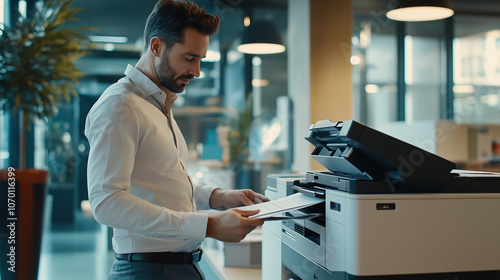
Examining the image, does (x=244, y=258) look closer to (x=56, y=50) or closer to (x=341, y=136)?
(x=341, y=136)

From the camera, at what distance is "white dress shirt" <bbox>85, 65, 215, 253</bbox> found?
1.27 m

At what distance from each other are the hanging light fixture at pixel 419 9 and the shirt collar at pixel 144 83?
2.57 m

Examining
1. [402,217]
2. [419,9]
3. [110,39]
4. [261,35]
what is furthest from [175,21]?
[110,39]

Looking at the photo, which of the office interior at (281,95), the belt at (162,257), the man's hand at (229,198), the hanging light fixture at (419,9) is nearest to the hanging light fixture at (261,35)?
the office interior at (281,95)

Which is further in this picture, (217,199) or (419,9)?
(419,9)

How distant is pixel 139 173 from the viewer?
140 centimetres

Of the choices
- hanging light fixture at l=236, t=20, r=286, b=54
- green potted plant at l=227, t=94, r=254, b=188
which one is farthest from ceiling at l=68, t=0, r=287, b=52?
hanging light fixture at l=236, t=20, r=286, b=54

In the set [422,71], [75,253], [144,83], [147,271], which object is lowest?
[75,253]

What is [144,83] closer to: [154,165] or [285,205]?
[154,165]

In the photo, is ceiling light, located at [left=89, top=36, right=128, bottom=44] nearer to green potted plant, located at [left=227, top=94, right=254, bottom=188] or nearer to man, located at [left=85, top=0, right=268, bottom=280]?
green potted plant, located at [left=227, top=94, right=254, bottom=188]

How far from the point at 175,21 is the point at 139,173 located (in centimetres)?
48

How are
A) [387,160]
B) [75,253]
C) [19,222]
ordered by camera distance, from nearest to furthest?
[387,160] < [19,222] < [75,253]

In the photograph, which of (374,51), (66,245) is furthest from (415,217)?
(374,51)

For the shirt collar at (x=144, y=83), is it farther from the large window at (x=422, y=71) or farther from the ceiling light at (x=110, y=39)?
the large window at (x=422, y=71)
